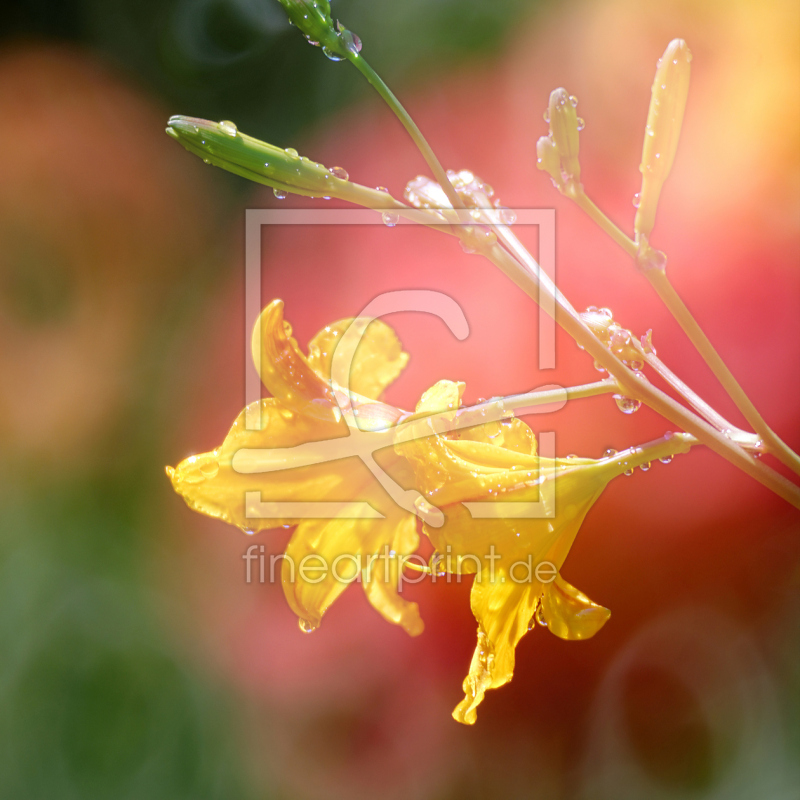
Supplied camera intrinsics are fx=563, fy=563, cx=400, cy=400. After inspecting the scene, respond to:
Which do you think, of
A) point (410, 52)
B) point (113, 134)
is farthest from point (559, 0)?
point (113, 134)

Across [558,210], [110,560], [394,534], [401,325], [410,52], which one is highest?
[410,52]

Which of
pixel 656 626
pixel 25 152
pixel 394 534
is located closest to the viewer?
pixel 394 534

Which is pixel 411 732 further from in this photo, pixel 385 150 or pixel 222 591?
pixel 385 150

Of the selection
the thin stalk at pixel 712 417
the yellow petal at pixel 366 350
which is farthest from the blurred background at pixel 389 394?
the thin stalk at pixel 712 417

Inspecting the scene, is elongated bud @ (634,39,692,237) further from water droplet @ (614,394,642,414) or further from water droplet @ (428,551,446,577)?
water droplet @ (428,551,446,577)

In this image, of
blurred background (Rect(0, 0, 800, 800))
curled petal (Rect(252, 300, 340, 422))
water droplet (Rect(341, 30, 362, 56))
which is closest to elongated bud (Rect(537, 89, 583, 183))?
water droplet (Rect(341, 30, 362, 56))

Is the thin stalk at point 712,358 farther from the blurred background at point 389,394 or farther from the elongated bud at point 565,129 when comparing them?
the blurred background at point 389,394

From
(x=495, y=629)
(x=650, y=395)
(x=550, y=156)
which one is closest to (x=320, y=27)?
(x=550, y=156)
